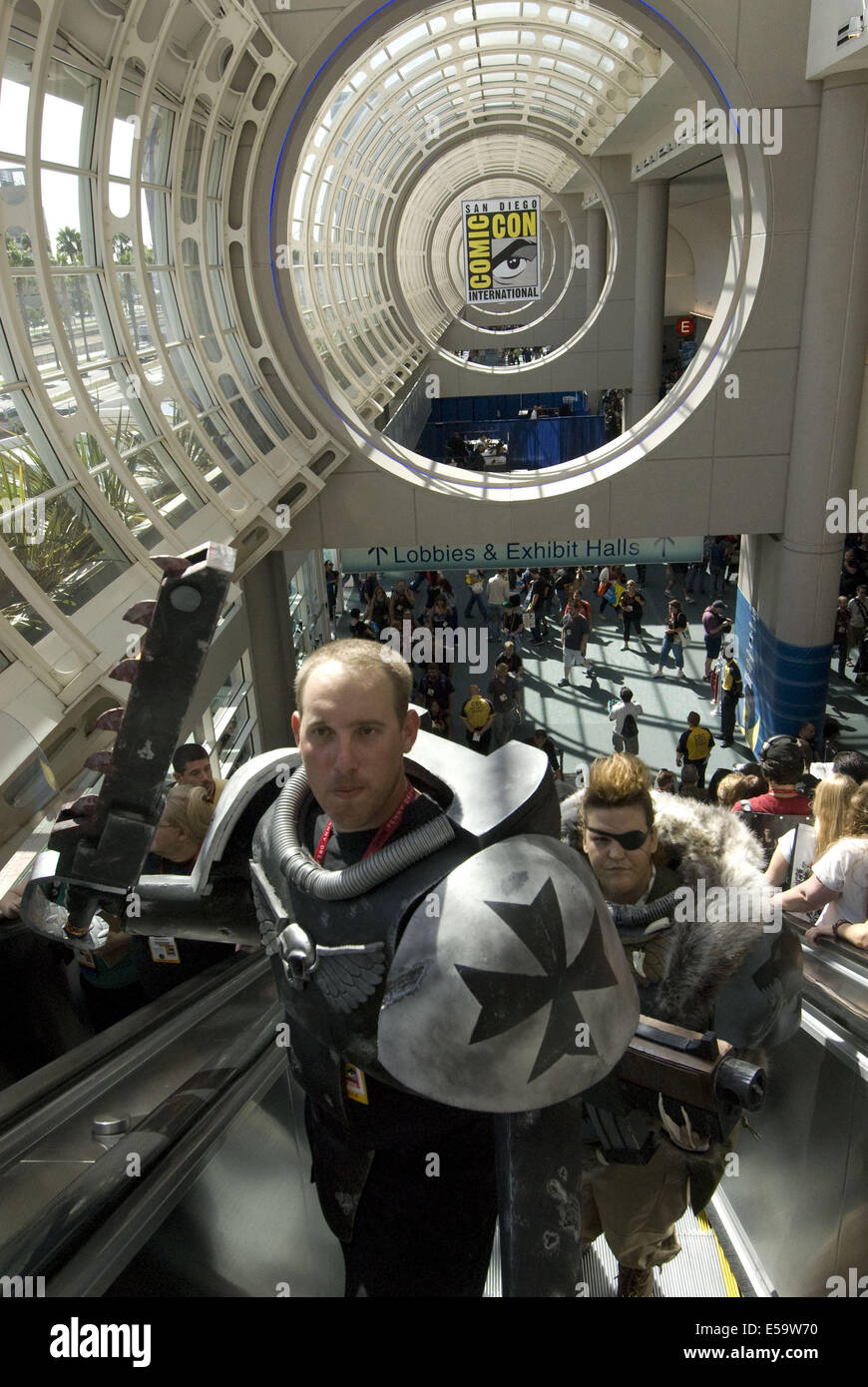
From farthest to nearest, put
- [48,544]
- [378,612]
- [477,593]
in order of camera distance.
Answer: [477,593]
[378,612]
[48,544]

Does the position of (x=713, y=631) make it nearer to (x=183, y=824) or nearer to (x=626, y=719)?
(x=626, y=719)

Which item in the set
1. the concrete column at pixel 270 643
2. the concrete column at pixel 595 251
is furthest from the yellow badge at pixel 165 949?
the concrete column at pixel 595 251

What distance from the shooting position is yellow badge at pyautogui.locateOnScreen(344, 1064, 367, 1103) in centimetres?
213

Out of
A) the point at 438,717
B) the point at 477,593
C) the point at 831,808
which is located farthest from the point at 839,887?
the point at 477,593

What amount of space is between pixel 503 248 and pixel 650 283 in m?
7.56

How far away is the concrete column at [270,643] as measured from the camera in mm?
11703

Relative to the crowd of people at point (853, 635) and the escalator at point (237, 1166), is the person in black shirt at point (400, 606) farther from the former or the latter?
the escalator at point (237, 1166)

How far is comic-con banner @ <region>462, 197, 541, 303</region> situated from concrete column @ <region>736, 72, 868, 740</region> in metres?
14.7

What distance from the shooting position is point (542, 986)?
5.60ft

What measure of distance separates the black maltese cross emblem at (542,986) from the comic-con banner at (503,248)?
25.0 m

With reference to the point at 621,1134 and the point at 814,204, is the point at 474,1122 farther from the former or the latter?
the point at 814,204

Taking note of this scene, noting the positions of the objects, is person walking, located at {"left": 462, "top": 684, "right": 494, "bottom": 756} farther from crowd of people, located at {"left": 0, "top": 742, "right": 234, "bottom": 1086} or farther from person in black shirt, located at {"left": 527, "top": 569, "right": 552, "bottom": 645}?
crowd of people, located at {"left": 0, "top": 742, "right": 234, "bottom": 1086}

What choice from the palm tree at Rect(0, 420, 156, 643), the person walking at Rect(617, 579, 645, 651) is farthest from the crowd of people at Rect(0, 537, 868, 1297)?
the person walking at Rect(617, 579, 645, 651)
